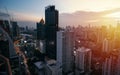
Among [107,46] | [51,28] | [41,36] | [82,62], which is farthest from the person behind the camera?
[41,36]

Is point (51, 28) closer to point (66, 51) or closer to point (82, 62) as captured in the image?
point (66, 51)

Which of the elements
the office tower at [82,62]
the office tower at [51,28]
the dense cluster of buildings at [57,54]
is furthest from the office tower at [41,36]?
the office tower at [82,62]

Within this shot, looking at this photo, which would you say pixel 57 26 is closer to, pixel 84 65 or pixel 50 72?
pixel 84 65

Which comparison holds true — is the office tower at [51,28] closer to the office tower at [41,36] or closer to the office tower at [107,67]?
the office tower at [41,36]

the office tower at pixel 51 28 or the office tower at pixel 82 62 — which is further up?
the office tower at pixel 51 28

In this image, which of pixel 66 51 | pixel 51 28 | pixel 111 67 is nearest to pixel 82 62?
pixel 66 51

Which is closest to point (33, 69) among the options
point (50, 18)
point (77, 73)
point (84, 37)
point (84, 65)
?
point (77, 73)

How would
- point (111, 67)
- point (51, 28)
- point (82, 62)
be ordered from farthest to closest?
1. point (51, 28)
2. point (82, 62)
3. point (111, 67)

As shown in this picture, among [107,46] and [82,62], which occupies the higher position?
[107,46]

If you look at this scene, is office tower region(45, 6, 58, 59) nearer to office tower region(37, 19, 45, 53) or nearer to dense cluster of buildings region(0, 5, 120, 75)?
dense cluster of buildings region(0, 5, 120, 75)

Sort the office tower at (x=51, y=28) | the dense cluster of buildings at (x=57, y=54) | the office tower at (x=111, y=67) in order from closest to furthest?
the dense cluster of buildings at (x=57, y=54) → the office tower at (x=111, y=67) → the office tower at (x=51, y=28)
